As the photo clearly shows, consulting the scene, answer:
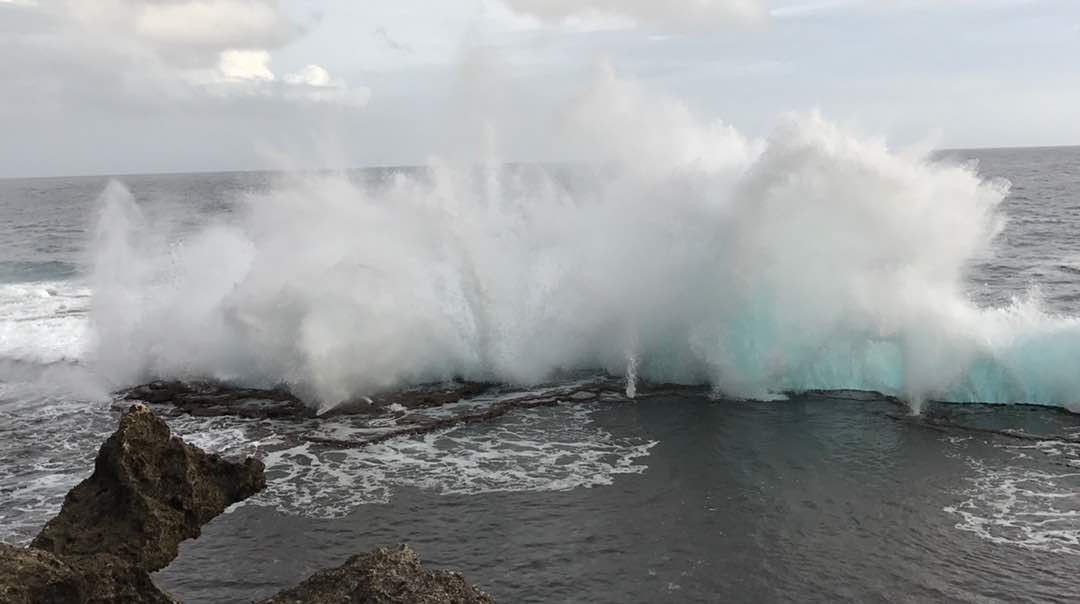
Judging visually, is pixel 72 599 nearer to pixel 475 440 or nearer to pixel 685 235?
pixel 475 440

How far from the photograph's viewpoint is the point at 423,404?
57.7ft

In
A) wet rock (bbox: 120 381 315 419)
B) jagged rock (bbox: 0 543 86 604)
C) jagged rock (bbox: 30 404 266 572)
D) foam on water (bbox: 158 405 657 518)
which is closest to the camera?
jagged rock (bbox: 0 543 86 604)

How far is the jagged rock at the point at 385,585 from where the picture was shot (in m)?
7.02

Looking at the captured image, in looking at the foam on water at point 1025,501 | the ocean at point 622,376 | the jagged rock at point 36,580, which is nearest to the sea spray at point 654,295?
the ocean at point 622,376

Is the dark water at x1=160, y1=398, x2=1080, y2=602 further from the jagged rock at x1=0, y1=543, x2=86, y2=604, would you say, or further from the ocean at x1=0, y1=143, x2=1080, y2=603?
the jagged rock at x1=0, y1=543, x2=86, y2=604

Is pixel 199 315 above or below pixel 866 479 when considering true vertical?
above

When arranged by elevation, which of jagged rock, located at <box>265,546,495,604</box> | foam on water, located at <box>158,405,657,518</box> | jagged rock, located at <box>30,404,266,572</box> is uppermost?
jagged rock, located at <box>265,546,495,604</box>

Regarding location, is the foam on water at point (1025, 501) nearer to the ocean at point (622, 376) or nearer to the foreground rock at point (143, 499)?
the ocean at point (622, 376)

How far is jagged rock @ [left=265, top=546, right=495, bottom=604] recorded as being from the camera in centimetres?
702

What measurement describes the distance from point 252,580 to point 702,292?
13.0m

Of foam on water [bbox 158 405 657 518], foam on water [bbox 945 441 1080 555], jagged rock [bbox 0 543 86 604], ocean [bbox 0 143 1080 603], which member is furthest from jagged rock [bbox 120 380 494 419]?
foam on water [bbox 945 441 1080 555]

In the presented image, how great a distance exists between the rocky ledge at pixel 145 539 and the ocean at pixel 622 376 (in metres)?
0.46

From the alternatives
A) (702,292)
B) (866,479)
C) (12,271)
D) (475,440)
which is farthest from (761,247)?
(12,271)

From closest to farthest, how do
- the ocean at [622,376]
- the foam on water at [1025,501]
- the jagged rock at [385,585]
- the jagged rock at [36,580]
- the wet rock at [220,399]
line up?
the jagged rock at [36,580], the jagged rock at [385,585], the ocean at [622,376], the foam on water at [1025,501], the wet rock at [220,399]
